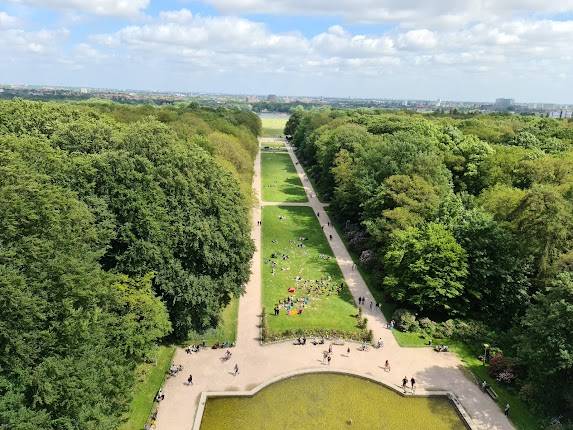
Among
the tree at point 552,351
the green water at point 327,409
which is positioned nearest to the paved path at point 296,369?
the green water at point 327,409

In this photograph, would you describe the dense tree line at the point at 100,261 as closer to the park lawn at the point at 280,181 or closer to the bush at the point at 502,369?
the bush at the point at 502,369

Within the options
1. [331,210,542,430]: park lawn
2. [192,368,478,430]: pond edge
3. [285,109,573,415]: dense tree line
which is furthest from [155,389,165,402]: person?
[285,109,573,415]: dense tree line

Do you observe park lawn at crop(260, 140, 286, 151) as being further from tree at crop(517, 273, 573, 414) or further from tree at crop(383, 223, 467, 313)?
tree at crop(517, 273, 573, 414)

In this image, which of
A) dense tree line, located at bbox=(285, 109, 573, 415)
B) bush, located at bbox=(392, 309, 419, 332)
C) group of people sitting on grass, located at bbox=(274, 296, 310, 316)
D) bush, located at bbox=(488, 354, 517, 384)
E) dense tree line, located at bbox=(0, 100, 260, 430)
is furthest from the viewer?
group of people sitting on grass, located at bbox=(274, 296, 310, 316)

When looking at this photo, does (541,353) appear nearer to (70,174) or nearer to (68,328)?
(68,328)

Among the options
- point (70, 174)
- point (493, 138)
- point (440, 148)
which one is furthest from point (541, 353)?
point (493, 138)
